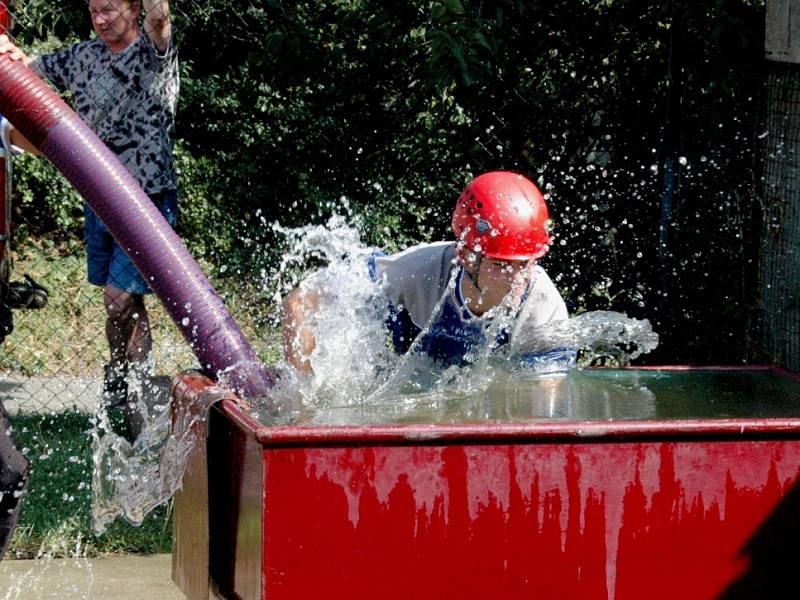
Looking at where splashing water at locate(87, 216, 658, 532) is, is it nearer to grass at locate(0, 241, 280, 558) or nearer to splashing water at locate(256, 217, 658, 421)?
splashing water at locate(256, 217, 658, 421)

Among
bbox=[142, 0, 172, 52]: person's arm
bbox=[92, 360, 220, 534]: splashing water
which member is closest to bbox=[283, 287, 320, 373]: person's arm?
bbox=[92, 360, 220, 534]: splashing water

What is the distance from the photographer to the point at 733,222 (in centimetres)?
570

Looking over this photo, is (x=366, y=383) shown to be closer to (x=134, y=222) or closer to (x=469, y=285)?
(x=469, y=285)

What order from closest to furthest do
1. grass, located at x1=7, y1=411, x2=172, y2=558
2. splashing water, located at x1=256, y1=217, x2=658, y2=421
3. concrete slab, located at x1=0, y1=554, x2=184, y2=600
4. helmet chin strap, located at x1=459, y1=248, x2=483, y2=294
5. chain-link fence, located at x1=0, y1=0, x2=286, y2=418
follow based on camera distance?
splashing water, located at x1=256, y1=217, x2=658, y2=421, helmet chin strap, located at x1=459, y1=248, x2=483, y2=294, concrete slab, located at x1=0, y1=554, x2=184, y2=600, grass, located at x1=7, y1=411, x2=172, y2=558, chain-link fence, located at x1=0, y1=0, x2=286, y2=418

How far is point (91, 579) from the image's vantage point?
433 centimetres

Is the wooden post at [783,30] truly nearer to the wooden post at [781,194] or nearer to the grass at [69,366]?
the wooden post at [781,194]

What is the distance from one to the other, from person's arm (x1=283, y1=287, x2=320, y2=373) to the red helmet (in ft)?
1.73

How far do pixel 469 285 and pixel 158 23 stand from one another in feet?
7.03

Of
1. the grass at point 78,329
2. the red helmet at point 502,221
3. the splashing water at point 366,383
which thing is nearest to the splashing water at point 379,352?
the splashing water at point 366,383

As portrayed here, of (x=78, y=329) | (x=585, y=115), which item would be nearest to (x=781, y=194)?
(x=585, y=115)

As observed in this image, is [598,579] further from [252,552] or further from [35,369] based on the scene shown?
[35,369]

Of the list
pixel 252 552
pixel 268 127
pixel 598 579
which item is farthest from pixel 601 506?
pixel 268 127

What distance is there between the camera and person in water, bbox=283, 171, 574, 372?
154 inches

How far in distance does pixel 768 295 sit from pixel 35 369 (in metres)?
4.50
